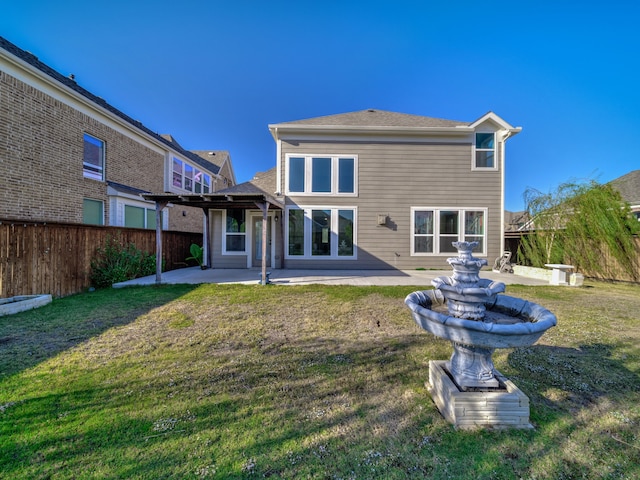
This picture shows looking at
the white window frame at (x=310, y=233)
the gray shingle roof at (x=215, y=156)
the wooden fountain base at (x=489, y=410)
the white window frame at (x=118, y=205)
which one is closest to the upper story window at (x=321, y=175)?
the white window frame at (x=310, y=233)

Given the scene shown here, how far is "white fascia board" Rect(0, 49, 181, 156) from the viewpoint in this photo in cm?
720

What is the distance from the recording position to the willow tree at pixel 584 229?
778 centimetres

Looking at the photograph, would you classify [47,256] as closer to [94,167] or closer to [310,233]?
[94,167]

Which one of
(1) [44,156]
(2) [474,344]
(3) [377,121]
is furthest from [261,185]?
(2) [474,344]

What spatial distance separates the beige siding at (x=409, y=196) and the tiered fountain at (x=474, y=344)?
7612 mm

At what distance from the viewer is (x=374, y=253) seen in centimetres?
1008

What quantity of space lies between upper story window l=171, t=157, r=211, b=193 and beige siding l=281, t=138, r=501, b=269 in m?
9.17

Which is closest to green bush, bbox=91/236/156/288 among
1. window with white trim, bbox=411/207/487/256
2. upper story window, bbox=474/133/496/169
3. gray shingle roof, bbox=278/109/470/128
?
gray shingle roof, bbox=278/109/470/128

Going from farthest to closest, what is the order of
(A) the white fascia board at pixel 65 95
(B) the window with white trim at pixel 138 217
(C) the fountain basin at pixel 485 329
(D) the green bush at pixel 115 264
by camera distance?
(B) the window with white trim at pixel 138 217
(A) the white fascia board at pixel 65 95
(D) the green bush at pixel 115 264
(C) the fountain basin at pixel 485 329

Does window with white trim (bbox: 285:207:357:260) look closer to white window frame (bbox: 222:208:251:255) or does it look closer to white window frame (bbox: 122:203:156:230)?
white window frame (bbox: 222:208:251:255)

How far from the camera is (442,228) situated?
10.1 meters

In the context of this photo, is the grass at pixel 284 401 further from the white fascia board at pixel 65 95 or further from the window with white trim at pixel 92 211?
the white fascia board at pixel 65 95

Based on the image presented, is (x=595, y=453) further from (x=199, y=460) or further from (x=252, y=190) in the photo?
(x=252, y=190)

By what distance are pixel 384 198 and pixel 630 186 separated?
1373cm
